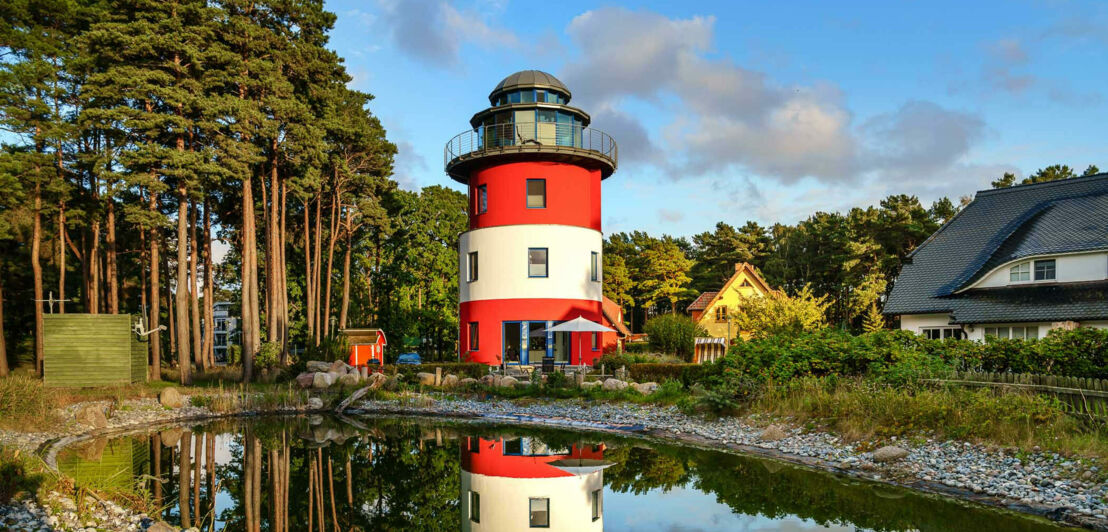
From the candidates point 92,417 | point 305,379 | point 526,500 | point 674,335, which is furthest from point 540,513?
point 674,335

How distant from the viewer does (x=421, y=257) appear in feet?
125

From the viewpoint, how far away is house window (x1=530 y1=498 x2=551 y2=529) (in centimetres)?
898

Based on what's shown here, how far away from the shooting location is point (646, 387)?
67.5ft

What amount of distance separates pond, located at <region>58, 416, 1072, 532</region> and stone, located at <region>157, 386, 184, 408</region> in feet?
13.5

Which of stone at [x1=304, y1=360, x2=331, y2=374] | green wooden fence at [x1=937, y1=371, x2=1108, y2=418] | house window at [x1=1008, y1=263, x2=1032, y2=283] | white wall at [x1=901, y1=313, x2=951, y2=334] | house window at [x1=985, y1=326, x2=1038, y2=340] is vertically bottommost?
stone at [x1=304, y1=360, x2=331, y2=374]

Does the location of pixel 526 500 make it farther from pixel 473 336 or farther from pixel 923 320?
pixel 923 320

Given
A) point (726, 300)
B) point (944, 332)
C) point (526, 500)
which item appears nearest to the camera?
point (526, 500)

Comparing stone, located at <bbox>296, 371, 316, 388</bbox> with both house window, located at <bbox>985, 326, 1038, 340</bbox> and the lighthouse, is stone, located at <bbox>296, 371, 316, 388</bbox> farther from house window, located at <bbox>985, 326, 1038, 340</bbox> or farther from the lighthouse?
house window, located at <bbox>985, 326, 1038, 340</bbox>

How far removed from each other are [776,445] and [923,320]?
14718 millimetres

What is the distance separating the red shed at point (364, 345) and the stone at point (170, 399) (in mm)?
10883

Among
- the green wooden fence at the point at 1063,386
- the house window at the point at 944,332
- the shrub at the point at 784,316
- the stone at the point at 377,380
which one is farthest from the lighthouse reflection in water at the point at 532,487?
the shrub at the point at 784,316

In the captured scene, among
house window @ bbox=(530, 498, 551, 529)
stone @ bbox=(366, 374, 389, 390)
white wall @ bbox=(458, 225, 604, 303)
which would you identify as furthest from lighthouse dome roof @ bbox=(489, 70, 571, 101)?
house window @ bbox=(530, 498, 551, 529)

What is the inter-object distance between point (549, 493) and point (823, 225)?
49.3 m

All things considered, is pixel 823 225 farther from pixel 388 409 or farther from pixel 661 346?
pixel 388 409
